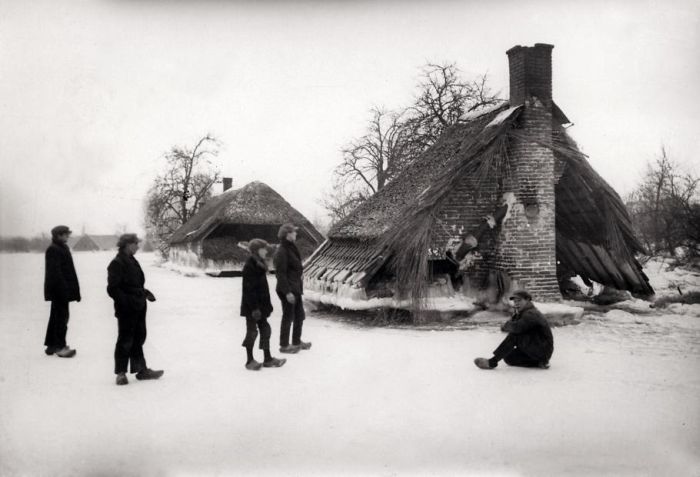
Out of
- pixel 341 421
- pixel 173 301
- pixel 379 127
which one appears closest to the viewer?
pixel 341 421

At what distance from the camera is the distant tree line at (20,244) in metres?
5.16

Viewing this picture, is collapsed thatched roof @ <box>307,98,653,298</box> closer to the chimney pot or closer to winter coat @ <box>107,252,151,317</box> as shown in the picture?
the chimney pot

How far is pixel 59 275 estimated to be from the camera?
6.70m

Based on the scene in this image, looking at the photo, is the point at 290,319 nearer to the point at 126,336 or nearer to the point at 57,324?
the point at 126,336

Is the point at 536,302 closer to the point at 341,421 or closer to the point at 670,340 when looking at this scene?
the point at 670,340

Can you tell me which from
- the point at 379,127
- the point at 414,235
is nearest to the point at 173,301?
the point at 414,235

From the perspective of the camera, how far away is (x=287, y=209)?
24828 millimetres

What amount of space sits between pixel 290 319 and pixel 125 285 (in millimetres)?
2337

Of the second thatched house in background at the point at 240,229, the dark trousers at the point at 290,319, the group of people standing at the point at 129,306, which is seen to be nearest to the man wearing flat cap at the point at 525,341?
the dark trousers at the point at 290,319

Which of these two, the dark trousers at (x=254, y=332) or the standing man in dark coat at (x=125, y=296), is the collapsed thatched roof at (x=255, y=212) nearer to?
the dark trousers at (x=254, y=332)

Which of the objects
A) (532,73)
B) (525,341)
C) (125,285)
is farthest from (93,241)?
(532,73)

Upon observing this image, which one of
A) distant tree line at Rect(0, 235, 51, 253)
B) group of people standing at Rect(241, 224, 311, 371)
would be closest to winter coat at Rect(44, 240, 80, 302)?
distant tree line at Rect(0, 235, 51, 253)

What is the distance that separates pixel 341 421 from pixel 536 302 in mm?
5795

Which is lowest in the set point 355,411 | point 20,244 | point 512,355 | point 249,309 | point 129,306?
point 355,411
